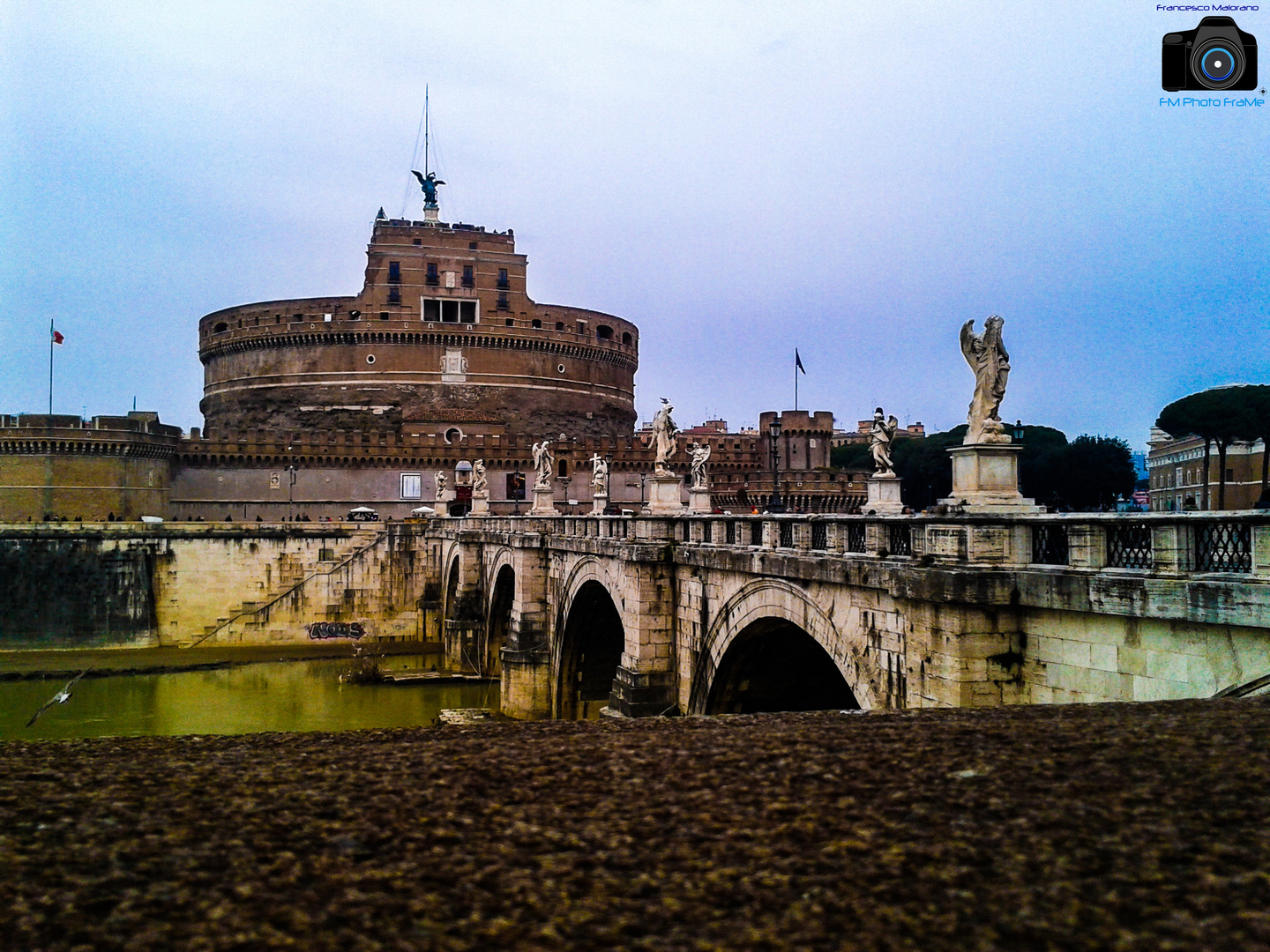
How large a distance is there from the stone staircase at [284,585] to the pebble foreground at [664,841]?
4469 cm

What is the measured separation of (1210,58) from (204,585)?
46639 mm

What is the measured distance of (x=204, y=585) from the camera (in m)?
49.1

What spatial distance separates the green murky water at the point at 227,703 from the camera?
31.7 meters

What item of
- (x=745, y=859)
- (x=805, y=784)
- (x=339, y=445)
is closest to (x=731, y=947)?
(x=745, y=859)

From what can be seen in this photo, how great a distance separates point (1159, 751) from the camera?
5.41m

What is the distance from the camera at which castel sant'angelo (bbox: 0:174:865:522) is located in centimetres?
5869

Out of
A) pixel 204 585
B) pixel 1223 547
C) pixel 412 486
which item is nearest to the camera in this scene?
pixel 1223 547

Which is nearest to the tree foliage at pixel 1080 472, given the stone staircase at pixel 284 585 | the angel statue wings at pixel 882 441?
the stone staircase at pixel 284 585

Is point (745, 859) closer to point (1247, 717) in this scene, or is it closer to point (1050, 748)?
point (1050, 748)

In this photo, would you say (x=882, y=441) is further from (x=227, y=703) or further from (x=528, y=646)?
(x=227, y=703)

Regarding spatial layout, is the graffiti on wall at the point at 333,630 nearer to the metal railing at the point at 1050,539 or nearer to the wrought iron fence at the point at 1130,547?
the metal railing at the point at 1050,539

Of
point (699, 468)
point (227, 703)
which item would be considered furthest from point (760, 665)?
point (227, 703)

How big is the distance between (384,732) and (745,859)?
3.35 metres

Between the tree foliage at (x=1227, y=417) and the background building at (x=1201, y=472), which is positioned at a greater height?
the tree foliage at (x=1227, y=417)
